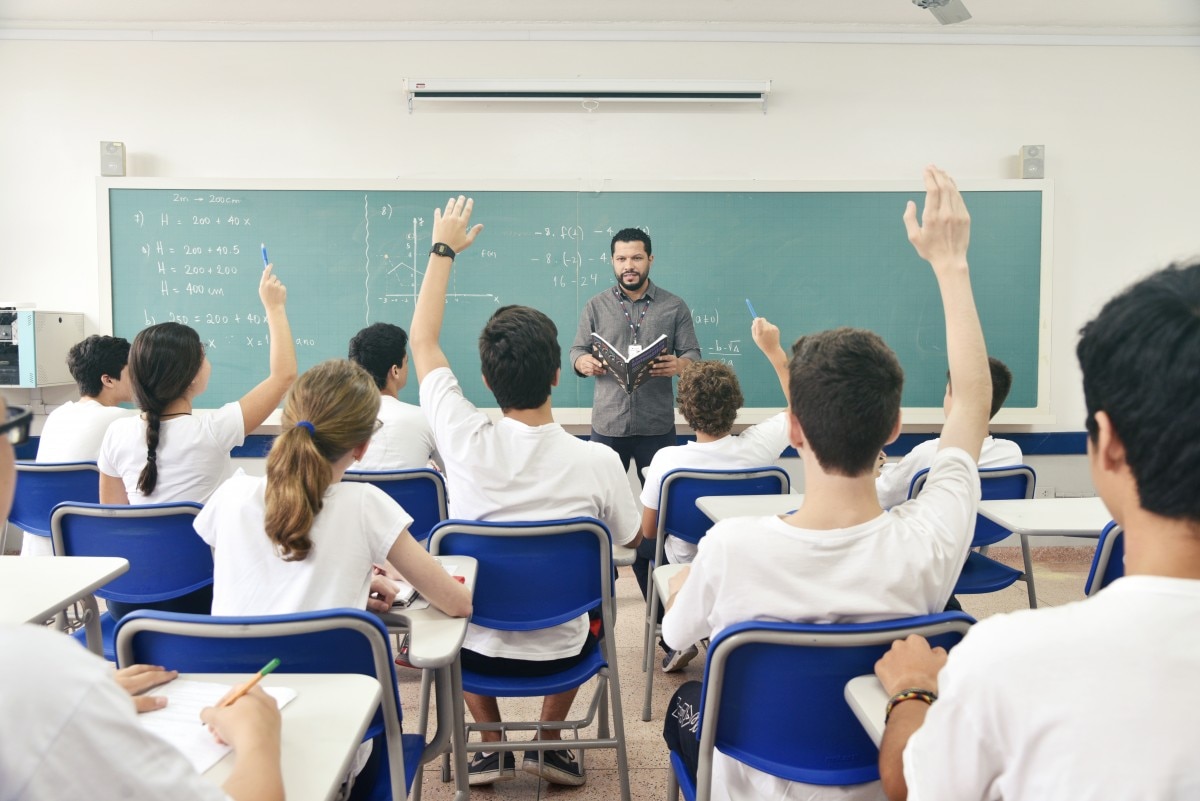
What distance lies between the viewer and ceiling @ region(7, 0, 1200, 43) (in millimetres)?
4191

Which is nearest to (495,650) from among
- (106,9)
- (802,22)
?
(802,22)

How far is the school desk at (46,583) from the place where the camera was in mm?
1330

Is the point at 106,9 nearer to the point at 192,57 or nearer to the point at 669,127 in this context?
the point at 192,57

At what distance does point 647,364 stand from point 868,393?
2.24 m

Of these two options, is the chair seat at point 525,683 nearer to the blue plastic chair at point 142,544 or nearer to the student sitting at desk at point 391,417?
the blue plastic chair at point 142,544

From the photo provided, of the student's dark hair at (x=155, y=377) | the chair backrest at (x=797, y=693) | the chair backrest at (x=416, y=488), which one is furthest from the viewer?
the chair backrest at (x=416, y=488)

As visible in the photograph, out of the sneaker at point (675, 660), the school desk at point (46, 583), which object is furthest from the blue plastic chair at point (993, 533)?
the school desk at point (46, 583)

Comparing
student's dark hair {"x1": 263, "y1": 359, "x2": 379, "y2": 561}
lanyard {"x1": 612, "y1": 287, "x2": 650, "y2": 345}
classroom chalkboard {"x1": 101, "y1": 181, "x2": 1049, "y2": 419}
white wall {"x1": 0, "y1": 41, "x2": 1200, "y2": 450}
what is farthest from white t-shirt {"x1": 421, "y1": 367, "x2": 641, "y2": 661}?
white wall {"x1": 0, "y1": 41, "x2": 1200, "y2": 450}

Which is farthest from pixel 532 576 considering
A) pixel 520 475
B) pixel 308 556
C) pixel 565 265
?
pixel 565 265

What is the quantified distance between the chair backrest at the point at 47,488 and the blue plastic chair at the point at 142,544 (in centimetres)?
60

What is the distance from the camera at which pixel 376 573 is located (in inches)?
64.3

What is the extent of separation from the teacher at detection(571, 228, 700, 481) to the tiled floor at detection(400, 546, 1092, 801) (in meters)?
0.84

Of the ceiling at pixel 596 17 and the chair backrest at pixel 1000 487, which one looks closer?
the chair backrest at pixel 1000 487

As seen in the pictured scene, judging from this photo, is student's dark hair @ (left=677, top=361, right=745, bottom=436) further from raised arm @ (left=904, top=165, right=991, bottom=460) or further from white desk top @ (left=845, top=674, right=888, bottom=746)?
white desk top @ (left=845, top=674, right=888, bottom=746)
